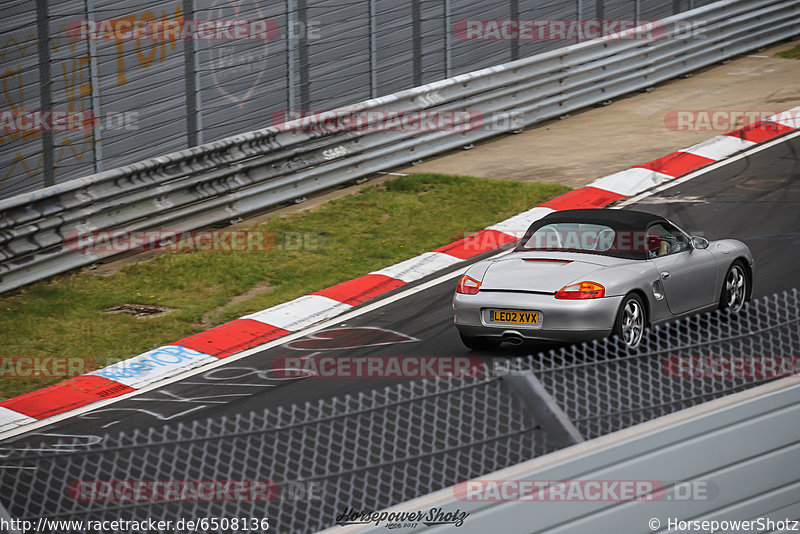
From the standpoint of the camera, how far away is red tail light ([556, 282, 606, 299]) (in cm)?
835

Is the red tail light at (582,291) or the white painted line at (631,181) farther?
the white painted line at (631,181)

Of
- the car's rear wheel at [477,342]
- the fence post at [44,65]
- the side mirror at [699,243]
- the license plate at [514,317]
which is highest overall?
the fence post at [44,65]

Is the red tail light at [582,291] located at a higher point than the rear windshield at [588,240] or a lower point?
lower

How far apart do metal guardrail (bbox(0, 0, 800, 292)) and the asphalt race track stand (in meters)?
3.66

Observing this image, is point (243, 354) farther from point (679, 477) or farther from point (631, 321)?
point (679, 477)

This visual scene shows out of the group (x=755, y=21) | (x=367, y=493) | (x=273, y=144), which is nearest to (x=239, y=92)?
(x=273, y=144)

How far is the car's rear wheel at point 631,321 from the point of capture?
8438 mm

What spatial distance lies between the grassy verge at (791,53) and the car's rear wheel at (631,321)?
14.4 metres

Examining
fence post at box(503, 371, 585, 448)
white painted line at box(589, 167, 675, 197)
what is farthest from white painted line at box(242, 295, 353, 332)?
fence post at box(503, 371, 585, 448)

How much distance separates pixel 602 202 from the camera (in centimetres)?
1366

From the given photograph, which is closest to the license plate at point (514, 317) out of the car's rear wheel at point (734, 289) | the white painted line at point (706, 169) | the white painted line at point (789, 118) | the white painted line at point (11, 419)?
the car's rear wheel at point (734, 289)

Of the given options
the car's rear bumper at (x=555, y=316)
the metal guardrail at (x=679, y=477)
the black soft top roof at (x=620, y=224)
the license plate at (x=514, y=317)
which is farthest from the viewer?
the black soft top roof at (x=620, y=224)

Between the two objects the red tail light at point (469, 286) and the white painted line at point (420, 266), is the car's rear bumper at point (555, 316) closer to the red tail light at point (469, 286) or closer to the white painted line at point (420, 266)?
the red tail light at point (469, 286)

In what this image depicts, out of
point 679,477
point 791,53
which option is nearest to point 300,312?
point 679,477
